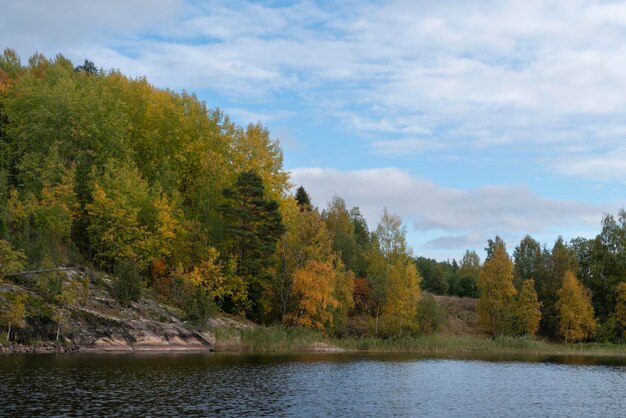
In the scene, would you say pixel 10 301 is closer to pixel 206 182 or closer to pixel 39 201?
pixel 39 201

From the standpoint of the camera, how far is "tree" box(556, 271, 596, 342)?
9875 centimetres

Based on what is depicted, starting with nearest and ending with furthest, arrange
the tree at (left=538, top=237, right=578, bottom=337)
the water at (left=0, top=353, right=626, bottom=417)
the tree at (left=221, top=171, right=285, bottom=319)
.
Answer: the water at (left=0, top=353, right=626, bottom=417) → the tree at (left=221, top=171, right=285, bottom=319) → the tree at (left=538, top=237, right=578, bottom=337)

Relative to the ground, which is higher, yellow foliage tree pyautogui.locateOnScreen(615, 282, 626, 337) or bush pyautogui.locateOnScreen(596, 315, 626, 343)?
yellow foliage tree pyautogui.locateOnScreen(615, 282, 626, 337)

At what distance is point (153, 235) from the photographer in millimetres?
74312

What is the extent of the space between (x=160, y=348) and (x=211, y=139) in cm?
3889

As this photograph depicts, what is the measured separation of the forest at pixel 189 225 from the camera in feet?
232

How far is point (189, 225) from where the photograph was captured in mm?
77062

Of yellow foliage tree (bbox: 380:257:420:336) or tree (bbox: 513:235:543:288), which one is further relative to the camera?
tree (bbox: 513:235:543:288)

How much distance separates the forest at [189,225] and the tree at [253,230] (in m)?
0.22

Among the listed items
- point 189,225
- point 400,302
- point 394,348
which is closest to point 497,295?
point 400,302

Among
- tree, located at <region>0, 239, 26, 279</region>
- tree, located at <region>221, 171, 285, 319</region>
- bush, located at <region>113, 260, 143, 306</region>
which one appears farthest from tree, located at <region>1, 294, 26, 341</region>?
tree, located at <region>221, 171, 285, 319</region>

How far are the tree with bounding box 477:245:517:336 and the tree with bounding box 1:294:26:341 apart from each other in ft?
229

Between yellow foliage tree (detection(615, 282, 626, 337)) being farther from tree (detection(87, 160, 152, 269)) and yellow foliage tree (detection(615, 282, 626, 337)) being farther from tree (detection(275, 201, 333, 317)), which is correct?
tree (detection(87, 160, 152, 269))

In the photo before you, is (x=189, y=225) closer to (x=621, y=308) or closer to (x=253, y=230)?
(x=253, y=230)
